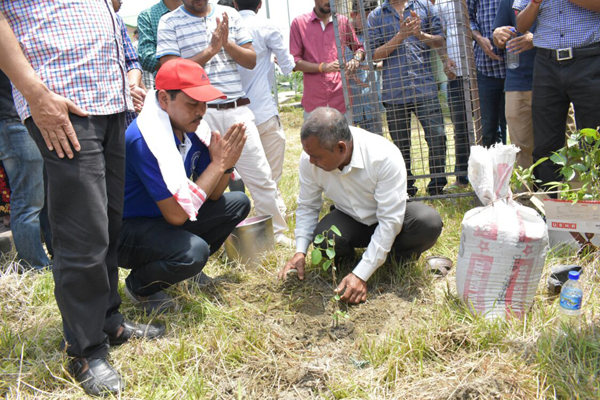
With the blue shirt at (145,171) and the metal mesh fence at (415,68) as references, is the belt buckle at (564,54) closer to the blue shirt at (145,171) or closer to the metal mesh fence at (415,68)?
the metal mesh fence at (415,68)

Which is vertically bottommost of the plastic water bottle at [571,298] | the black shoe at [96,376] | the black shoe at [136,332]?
the black shoe at [136,332]

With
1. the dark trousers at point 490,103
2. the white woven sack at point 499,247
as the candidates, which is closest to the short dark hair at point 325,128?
the white woven sack at point 499,247

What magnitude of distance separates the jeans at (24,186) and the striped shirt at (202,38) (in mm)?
1049

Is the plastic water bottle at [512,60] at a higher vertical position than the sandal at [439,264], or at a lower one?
higher

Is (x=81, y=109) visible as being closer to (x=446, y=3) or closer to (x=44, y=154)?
(x=44, y=154)

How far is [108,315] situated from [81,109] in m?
1.00

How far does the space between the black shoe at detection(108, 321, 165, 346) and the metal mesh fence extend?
96.0 inches

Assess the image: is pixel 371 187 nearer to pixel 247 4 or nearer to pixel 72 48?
pixel 72 48

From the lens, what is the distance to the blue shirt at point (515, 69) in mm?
3990

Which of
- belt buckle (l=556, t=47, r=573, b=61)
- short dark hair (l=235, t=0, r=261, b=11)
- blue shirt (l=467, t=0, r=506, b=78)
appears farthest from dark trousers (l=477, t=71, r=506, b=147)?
short dark hair (l=235, t=0, r=261, b=11)

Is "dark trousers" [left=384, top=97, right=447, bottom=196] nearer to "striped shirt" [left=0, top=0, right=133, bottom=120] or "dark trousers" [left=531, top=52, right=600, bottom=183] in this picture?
"dark trousers" [left=531, top=52, right=600, bottom=183]

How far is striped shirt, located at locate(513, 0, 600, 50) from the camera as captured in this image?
317 centimetres

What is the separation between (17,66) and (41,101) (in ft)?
0.45

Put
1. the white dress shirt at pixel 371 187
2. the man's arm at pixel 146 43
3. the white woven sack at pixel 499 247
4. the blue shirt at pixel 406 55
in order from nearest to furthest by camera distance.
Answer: the white woven sack at pixel 499 247
the white dress shirt at pixel 371 187
the man's arm at pixel 146 43
the blue shirt at pixel 406 55
